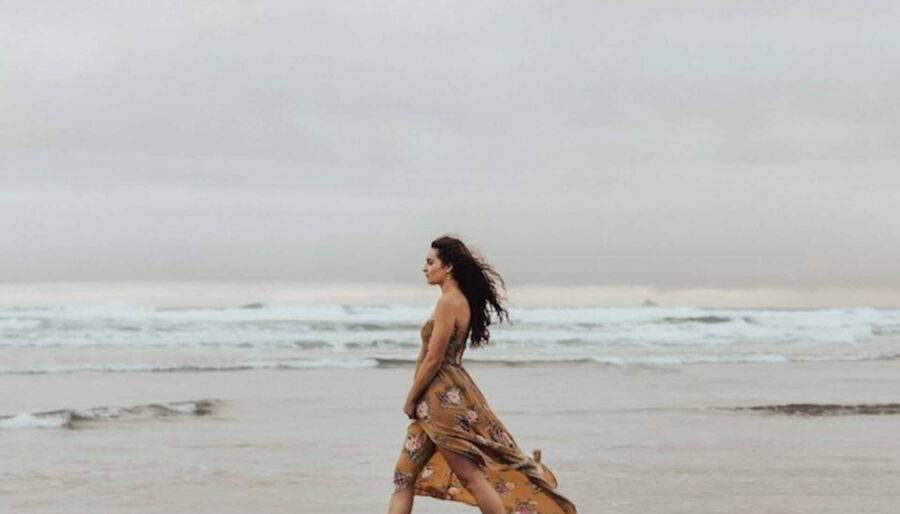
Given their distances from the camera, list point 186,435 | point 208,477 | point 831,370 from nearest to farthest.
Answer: point 208,477 < point 186,435 < point 831,370

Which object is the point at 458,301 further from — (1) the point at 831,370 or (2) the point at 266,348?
(2) the point at 266,348

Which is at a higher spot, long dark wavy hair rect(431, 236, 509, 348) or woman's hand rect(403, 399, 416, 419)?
long dark wavy hair rect(431, 236, 509, 348)

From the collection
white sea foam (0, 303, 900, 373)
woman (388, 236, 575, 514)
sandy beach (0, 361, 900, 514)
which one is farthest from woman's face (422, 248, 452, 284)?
white sea foam (0, 303, 900, 373)

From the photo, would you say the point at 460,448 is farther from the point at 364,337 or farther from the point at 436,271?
the point at 364,337

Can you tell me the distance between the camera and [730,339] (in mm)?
34844

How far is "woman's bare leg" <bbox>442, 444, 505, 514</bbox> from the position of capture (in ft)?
22.3

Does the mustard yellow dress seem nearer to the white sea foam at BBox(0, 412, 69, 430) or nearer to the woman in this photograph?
the woman

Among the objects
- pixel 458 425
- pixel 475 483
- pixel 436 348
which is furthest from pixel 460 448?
pixel 436 348

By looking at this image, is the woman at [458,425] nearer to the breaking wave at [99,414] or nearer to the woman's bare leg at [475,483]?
the woman's bare leg at [475,483]

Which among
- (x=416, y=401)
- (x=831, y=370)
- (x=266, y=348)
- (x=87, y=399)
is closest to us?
(x=416, y=401)

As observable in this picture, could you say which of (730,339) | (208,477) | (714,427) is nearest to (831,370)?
(714,427)

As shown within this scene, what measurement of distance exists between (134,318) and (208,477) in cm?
2771

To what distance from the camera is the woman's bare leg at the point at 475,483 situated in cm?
681

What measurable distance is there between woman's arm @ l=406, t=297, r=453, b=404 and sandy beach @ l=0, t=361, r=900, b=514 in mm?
2276
